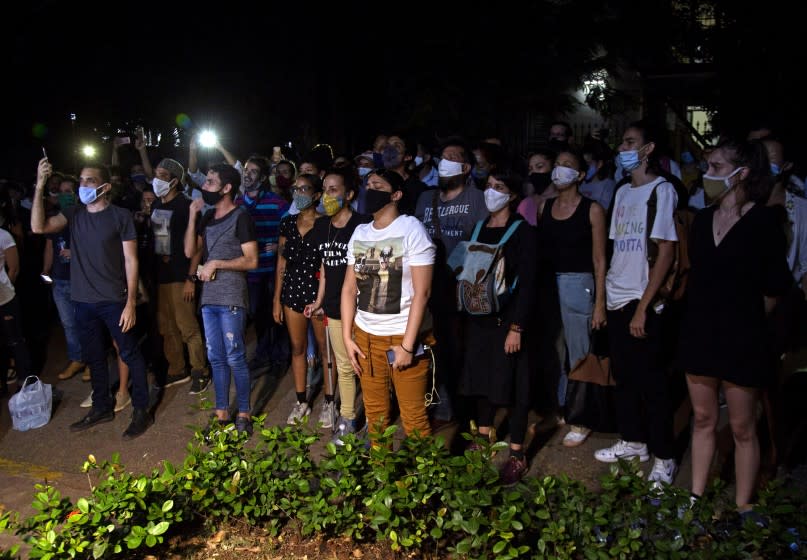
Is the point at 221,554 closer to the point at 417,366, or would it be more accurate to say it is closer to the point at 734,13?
the point at 417,366

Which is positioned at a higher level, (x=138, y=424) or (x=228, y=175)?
(x=228, y=175)

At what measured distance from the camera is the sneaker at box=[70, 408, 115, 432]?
6648mm

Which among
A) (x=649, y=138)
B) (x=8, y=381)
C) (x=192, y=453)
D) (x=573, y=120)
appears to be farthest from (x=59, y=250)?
(x=573, y=120)

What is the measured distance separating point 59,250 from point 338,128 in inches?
301

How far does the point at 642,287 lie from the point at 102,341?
181 inches

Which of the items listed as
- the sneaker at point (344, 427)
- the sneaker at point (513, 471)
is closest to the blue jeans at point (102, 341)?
the sneaker at point (344, 427)

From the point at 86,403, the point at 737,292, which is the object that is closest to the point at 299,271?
the point at 86,403

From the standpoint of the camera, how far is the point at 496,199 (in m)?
5.15

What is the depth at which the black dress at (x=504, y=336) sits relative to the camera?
5.04 meters

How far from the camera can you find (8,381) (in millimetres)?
8133

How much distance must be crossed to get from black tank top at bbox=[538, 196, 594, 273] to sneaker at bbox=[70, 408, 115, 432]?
13.8ft

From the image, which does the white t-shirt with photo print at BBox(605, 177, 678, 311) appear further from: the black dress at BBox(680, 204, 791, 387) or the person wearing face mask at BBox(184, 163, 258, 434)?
the person wearing face mask at BBox(184, 163, 258, 434)

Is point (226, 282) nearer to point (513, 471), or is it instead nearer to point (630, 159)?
point (513, 471)

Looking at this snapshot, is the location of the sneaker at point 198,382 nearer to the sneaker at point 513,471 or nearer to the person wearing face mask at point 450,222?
the person wearing face mask at point 450,222
